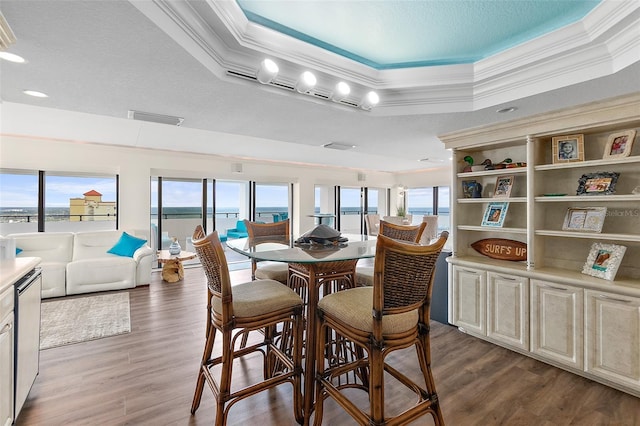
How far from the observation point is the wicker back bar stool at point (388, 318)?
1.32 m

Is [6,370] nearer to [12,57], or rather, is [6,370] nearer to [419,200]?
[12,57]

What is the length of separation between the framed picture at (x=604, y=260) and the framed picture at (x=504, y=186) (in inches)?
31.5

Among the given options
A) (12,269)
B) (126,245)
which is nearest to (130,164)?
(126,245)

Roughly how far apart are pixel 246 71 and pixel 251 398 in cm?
222

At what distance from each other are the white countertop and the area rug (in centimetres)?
123

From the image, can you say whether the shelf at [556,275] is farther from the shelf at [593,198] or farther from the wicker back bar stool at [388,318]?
the wicker back bar stool at [388,318]

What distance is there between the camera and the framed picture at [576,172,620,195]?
93.4 inches

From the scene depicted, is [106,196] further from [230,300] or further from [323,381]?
[323,381]

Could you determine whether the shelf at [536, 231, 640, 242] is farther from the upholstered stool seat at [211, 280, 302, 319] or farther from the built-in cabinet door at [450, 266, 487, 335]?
the upholstered stool seat at [211, 280, 302, 319]

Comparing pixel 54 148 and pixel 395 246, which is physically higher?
pixel 54 148

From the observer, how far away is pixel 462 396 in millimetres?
2023

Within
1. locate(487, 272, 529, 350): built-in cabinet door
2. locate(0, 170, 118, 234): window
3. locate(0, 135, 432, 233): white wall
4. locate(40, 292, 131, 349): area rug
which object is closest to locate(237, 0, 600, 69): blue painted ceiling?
locate(487, 272, 529, 350): built-in cabinet door

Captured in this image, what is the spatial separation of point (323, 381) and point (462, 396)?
3.59 feet

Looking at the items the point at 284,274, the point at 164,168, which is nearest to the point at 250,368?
the point at 284,274
